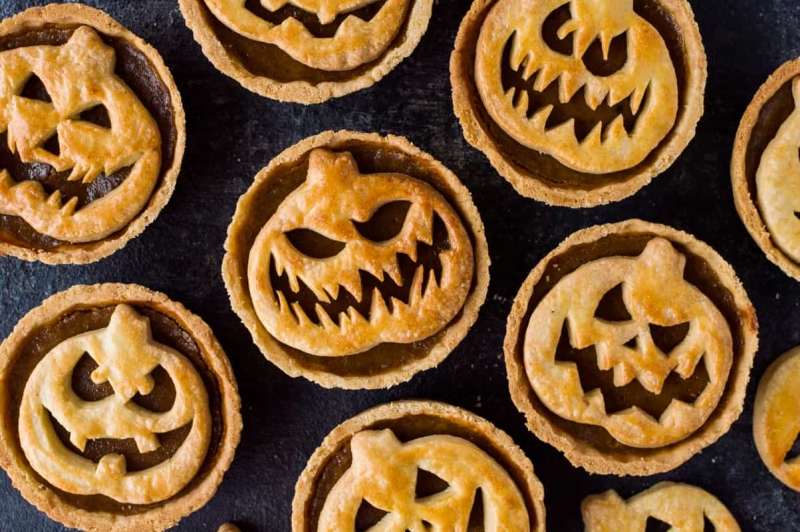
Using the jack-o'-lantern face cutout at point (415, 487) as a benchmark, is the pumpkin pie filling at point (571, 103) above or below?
above

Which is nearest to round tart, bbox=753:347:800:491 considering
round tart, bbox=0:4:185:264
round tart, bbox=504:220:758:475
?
round tart, bbox=504:220:758:475

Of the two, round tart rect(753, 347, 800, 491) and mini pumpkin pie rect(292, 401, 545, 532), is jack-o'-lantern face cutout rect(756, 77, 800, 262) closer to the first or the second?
round tart rect(753, 347, 800, 491)

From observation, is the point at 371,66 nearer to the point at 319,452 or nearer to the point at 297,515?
the point at 319,452

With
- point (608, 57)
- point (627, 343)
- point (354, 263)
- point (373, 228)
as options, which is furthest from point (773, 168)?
point (354, 263)

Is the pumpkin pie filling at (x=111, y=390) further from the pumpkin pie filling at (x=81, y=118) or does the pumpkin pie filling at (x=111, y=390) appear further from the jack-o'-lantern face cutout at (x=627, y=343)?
the jack-o'-lantern face cutout at (x=627, y=343)

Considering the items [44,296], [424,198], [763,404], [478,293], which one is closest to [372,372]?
[478,293]

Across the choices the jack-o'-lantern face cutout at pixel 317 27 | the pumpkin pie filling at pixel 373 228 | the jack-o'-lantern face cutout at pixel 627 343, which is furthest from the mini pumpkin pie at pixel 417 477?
the jack-o'-lantern face cutout at pixel 317 27
